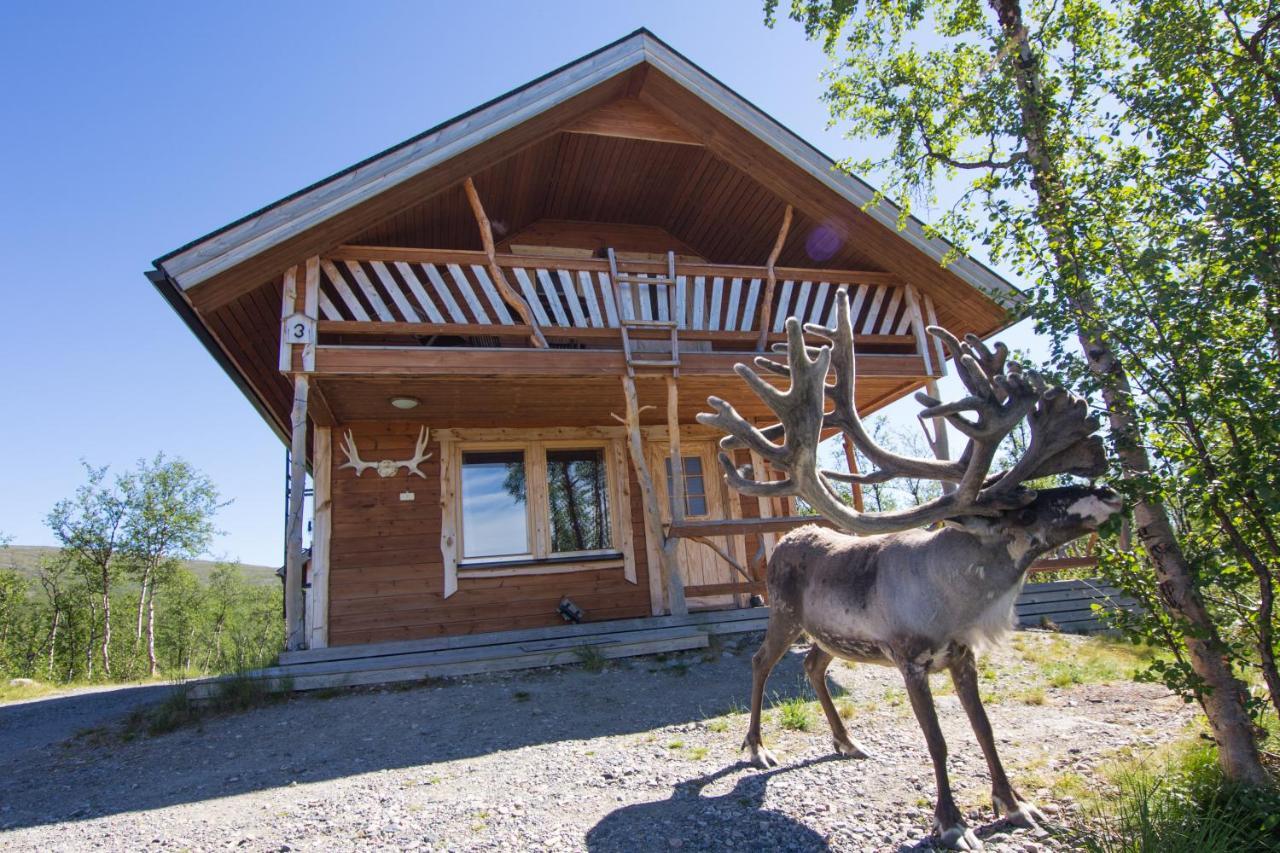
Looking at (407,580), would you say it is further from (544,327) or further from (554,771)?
(554,771)

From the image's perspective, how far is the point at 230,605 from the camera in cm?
4291

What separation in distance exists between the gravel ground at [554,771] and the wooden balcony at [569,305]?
3684 millimetres

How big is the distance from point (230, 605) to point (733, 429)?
160 feet

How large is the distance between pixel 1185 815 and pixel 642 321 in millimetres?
6782

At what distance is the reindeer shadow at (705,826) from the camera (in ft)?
9.62

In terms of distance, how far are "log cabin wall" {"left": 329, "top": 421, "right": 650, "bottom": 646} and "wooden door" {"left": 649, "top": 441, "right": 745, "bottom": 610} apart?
0.99 m

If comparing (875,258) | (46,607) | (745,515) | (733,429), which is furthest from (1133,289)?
(46,607)

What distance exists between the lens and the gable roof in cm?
684

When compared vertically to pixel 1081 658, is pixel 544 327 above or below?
above

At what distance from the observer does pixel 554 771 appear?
4164 millimetres

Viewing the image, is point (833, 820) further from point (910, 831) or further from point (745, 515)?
point (745, 515)

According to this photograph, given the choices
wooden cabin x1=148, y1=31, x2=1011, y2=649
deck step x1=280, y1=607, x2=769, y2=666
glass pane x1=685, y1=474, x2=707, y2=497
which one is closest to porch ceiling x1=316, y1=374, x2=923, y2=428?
wooden cabin x1=148, y1=31, x2=1011, y2=649

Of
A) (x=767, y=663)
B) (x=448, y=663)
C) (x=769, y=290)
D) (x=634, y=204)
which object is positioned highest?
(x=634, y=204)

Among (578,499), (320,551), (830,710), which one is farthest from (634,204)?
(830,710)
